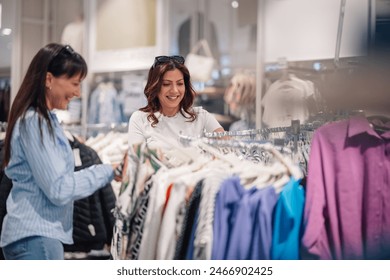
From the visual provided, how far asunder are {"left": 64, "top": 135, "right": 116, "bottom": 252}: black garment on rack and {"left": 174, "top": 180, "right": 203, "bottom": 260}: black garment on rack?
76 centimetres

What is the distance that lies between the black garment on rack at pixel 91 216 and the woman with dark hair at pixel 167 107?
31cm

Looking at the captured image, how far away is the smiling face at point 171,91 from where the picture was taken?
1878 mm

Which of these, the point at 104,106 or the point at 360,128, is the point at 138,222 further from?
the point at 104,106

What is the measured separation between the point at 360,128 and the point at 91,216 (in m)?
1.16

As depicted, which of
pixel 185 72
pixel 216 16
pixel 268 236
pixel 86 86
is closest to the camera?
pixel 268 236

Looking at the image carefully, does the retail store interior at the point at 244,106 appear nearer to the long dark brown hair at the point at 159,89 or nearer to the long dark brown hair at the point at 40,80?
the long dark brown hair at the point at 159,89

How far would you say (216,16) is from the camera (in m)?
3.21

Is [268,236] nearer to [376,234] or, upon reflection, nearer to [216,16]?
[376,234]

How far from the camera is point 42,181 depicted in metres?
1.48

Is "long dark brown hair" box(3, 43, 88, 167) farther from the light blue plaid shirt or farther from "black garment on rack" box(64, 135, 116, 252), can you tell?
"black garment on rack" box(64, 135, 116, 252)

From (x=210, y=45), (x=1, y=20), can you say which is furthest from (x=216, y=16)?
(x=1, y=20)

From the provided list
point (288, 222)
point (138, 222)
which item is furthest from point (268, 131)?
point (138, 222)

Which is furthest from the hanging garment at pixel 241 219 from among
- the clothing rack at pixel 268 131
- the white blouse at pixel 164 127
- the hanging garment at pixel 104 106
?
the hanging garment at pixel 104 106

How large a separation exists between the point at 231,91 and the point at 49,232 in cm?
170
